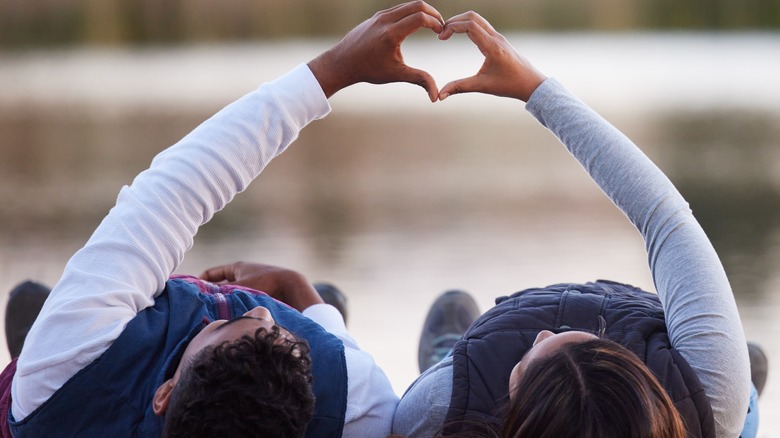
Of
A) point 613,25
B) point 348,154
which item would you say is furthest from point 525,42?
point 348,154

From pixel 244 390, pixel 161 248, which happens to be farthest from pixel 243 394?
pixel 161 248

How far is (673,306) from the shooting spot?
3.24ft

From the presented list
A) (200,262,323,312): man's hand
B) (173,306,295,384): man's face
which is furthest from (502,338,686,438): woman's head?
(200,262,323,312): man's hand

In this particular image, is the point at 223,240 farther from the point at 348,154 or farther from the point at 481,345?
the point at 481,345

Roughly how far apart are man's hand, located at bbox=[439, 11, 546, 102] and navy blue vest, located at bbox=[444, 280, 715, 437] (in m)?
0.23

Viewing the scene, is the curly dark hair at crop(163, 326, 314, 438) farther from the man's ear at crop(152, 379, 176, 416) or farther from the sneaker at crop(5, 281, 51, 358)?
the sneaker at crop(5, 281, 51, 358)

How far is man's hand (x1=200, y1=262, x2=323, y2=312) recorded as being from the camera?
1.27m

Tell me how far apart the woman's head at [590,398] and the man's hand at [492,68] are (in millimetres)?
337

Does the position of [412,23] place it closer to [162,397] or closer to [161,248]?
[161,248]

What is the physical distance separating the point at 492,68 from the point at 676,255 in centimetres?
28

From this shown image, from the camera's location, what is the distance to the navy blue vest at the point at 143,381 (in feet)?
2.93

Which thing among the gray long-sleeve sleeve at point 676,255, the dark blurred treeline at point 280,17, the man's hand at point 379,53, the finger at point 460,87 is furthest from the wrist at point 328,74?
the dark blurred treeline at point 280,17

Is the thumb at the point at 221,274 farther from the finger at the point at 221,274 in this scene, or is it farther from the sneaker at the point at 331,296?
the sneaker at the point at 331,296

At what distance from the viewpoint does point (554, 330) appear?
98 cm
